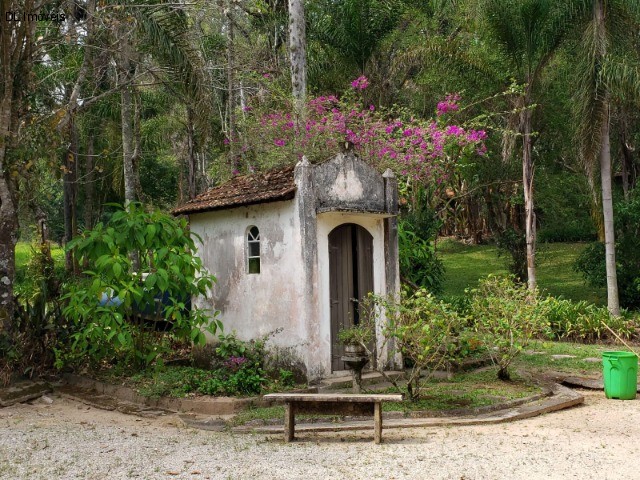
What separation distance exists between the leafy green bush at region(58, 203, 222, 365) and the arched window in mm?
818

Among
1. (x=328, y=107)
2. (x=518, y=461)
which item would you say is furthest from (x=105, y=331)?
(x=328, y=107)

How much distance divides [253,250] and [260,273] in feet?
1.48

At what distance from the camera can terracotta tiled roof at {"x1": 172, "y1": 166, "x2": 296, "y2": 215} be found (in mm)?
9730

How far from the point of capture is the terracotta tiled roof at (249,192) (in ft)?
31.9

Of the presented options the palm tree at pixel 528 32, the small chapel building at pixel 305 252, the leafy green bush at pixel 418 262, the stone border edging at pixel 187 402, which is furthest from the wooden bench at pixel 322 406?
the palm tree at pixel 528 32

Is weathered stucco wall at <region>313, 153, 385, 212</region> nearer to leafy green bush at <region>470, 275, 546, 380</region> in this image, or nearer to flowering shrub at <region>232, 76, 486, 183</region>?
leafy green bush at <region>470, 275, 546, 380</region>

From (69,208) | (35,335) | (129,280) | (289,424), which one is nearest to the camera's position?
(289,424)

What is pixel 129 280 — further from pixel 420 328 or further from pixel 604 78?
pixel 604 78

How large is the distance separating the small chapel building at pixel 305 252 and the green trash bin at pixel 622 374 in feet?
10.5

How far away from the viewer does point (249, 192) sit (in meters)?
10.5

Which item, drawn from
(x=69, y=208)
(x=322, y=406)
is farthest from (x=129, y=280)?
(x=69, y=208)

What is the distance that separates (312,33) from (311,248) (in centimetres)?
1094

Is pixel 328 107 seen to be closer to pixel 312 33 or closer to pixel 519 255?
pixel 312 33

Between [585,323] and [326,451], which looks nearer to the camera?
[326,451]
